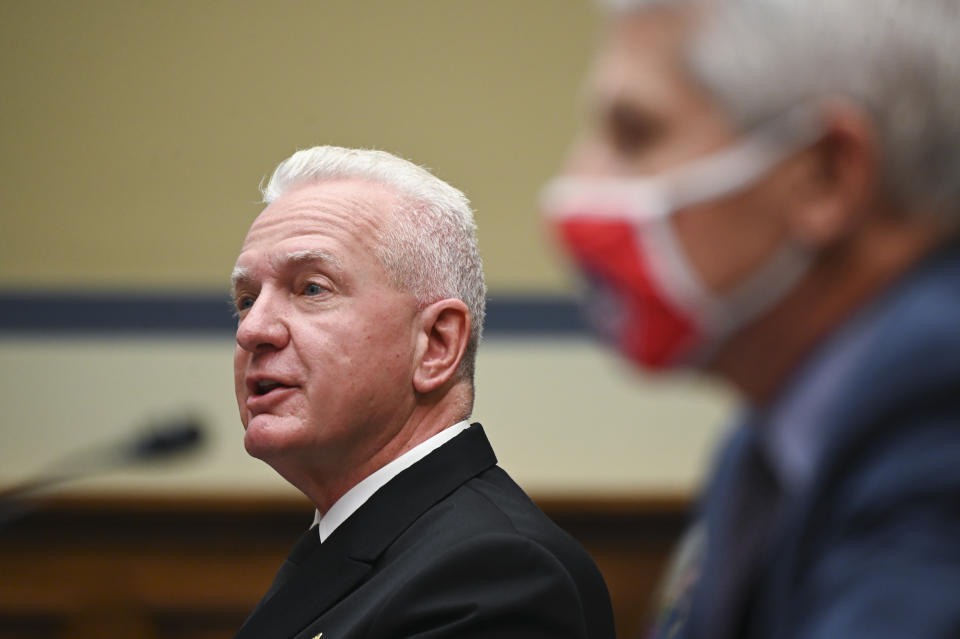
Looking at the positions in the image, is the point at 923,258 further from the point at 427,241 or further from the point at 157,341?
the point at 157,341

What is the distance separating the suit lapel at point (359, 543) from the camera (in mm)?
1783

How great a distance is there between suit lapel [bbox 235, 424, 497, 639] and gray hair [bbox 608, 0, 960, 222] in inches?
44.5

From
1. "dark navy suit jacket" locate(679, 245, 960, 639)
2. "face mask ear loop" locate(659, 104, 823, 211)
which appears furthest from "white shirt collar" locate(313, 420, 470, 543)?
"face mask ear loop" locate(659, 104, 823, 211)

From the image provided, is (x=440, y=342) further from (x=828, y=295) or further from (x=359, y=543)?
(x=828, y=295)

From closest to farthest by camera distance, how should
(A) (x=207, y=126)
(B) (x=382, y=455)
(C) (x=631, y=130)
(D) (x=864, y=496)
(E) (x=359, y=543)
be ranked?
(D) (x=864, y=496) < (C) (x=631, y=130) < (E) (x=359, y=543) < (B) (x=382, y=455) < (A) (x=207, y=126)

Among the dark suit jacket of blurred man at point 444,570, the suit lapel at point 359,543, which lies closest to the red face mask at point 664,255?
the dark suit jacket of blurred man at point 444,570

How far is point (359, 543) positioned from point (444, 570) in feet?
0.85

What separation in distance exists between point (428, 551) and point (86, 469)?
275 cm

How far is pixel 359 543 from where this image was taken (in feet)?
5.95

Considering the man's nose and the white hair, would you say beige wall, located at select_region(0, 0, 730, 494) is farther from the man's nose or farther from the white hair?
the man's nose

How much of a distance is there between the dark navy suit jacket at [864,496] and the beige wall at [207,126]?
337 cm

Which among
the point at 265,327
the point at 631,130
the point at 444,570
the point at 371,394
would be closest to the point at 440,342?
the point at 371,394

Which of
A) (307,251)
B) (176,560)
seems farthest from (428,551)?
(176,560)

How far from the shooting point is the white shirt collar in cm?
190
